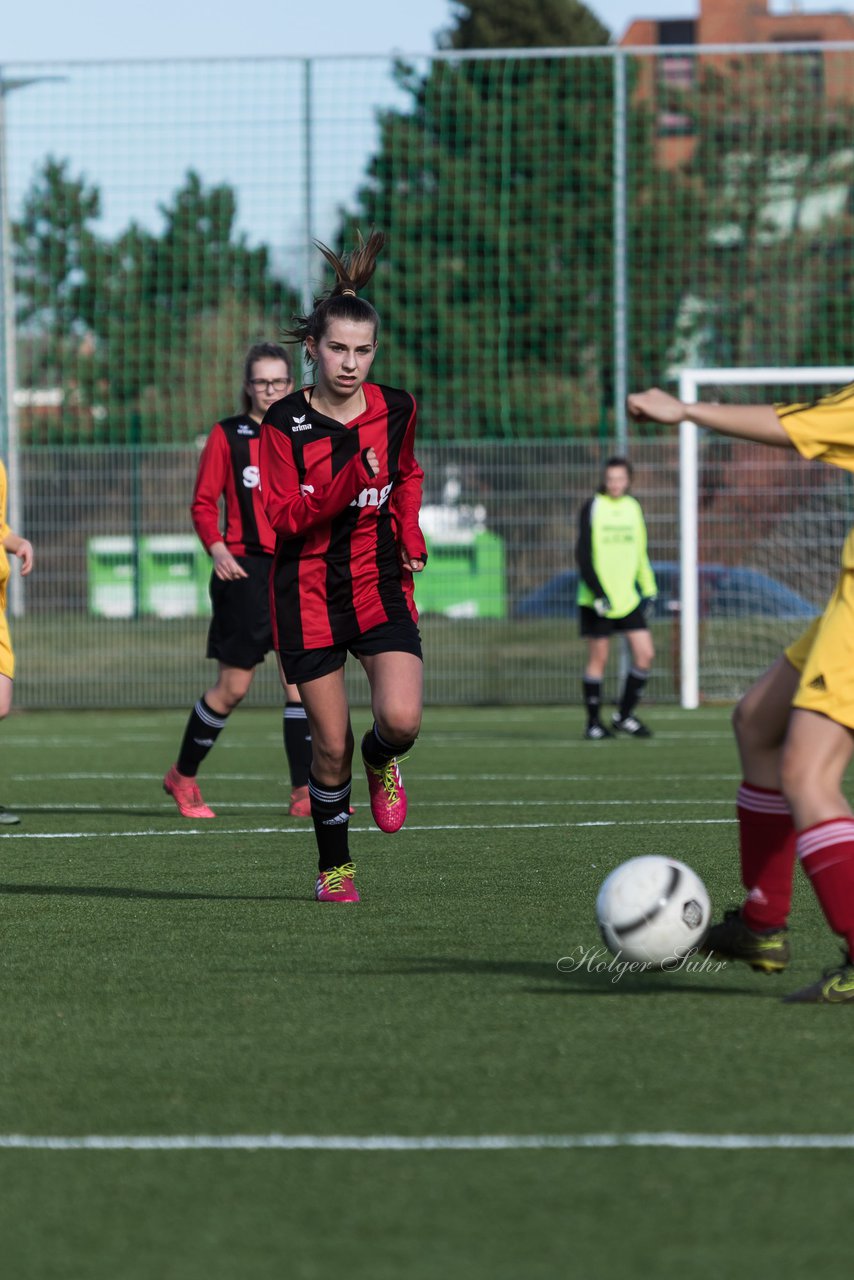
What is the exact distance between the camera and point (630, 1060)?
3.96 metres

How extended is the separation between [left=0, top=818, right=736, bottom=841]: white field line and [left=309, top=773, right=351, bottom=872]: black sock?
6.35ft

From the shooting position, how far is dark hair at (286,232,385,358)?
5914 millimetres

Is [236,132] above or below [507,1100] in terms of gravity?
above

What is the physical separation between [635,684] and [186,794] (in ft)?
19.0

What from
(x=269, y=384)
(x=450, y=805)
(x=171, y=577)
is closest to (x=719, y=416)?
(x=269, y=384)

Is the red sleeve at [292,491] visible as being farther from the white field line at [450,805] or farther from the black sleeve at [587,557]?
the black sleeve at [587,557]

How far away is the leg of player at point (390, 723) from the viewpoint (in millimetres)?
6195

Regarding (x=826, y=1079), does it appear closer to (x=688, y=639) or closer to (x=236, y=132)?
(x=688, y=639)

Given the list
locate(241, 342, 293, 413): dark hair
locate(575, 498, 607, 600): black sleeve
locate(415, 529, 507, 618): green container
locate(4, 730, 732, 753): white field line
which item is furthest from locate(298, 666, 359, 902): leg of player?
locate(415, 529, 507, 618): green container

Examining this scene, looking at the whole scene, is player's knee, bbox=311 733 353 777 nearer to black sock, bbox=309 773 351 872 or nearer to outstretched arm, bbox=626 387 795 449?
black sock, bbox=309 773 351 872

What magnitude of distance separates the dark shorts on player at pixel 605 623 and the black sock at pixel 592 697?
36 centimetres

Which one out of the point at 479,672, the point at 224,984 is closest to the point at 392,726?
the point at 224,984

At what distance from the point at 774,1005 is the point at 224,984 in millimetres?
1388

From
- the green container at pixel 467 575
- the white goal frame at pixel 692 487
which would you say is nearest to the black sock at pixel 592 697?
the white goal frame at pixel 692 487
